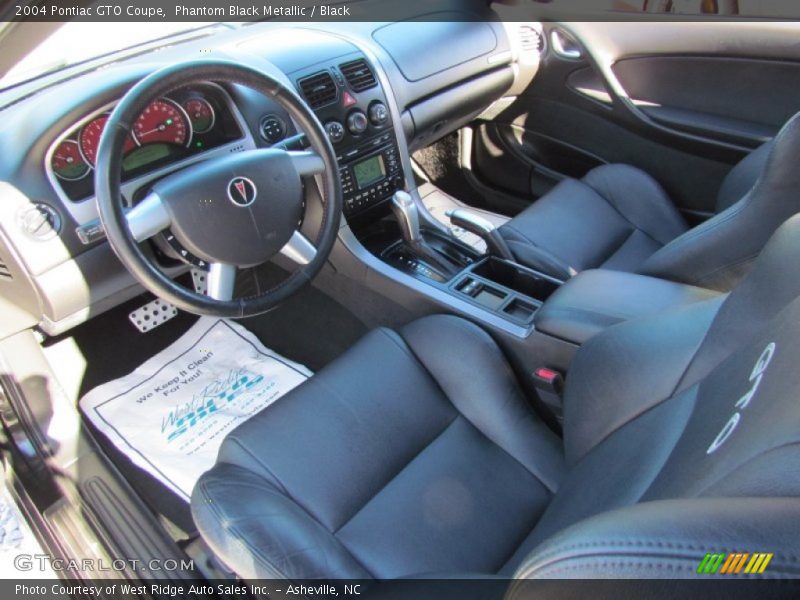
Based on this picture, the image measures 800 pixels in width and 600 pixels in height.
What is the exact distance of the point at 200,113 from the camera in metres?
1.35

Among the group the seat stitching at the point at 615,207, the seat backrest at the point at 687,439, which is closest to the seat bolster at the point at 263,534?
the seat backrest at the point at 687,439

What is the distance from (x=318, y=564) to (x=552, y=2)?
1918mm

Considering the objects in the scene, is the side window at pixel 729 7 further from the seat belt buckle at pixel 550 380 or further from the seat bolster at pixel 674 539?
the seat bolster at pixel 674 539

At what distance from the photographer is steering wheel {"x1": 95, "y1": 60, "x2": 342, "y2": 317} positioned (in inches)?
40.4

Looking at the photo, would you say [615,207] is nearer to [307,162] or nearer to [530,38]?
[530,38]

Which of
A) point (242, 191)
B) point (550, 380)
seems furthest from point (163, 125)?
point (550, 380)

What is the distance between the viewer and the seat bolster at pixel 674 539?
0.39 m

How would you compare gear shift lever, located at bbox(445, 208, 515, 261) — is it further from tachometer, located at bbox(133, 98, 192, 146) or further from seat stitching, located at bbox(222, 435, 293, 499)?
seat stitching, located at bbox(222, 435, 293, 499)

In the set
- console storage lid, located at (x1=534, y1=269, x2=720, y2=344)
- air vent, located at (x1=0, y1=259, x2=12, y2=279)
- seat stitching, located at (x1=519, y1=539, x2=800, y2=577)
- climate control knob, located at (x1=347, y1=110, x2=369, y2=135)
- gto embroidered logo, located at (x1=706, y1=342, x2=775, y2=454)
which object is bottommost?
console storage lid, located at (x1=534, y1=269, x2=720, y2=344)

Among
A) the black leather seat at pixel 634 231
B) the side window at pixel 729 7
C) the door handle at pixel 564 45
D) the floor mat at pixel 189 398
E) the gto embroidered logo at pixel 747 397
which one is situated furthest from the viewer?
the door handle at pixel 564 45

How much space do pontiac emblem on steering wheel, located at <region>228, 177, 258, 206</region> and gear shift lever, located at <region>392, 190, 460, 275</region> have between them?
57cm

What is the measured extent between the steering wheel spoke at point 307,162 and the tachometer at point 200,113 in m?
0.24

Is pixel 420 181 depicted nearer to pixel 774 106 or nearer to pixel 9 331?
pixel 774 106

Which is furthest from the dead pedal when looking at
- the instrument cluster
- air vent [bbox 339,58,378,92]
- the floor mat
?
air vent [bbox 339,58,378,92]
